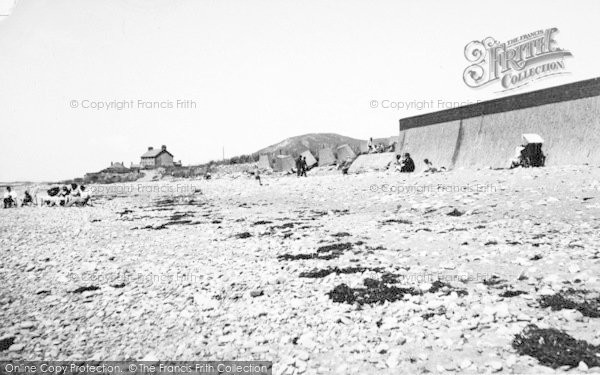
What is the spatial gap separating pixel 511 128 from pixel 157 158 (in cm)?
9921

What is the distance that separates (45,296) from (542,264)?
31.8 ft

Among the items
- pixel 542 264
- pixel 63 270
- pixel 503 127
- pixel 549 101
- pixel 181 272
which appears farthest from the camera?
pixel 503 127

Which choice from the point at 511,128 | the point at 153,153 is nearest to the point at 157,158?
the point at 153,153

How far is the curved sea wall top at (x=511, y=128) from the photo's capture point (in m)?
19.2

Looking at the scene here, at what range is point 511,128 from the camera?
2262cm

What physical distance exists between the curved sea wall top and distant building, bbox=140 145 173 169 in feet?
297

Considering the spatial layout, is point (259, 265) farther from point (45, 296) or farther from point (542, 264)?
point (542, 264)

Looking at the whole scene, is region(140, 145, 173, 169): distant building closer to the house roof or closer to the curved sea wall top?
the house roof

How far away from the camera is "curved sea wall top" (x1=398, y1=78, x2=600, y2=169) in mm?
19188

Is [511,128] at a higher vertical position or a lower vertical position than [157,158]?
lower

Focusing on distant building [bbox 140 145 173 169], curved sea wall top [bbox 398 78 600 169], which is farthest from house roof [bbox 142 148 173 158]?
curved sea wall top [bbox 398 78 600 169]

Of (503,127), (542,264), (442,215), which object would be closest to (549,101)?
(503,127)

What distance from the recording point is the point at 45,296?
7.45 metres

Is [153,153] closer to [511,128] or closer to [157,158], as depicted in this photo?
[157,158]
